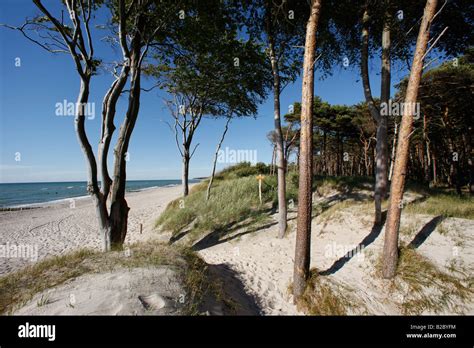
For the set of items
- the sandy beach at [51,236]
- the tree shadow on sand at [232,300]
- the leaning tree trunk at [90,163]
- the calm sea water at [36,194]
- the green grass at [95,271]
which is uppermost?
the leaning tree trunk at [90,163]

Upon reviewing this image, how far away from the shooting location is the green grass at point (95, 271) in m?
3.12

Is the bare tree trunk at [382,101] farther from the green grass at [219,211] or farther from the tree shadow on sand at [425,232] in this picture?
the green grass at [219,211]

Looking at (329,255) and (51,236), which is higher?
(329,255)

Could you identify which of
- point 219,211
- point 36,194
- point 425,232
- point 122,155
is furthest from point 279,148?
point 36,194

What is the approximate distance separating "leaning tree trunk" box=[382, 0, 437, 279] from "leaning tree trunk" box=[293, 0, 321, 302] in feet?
6.49

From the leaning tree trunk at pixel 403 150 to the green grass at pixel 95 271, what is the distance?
413cm

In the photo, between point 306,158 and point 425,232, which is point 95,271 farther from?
point 425,232

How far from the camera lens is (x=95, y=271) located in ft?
12.2

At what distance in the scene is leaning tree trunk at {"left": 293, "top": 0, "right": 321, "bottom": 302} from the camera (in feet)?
13.7

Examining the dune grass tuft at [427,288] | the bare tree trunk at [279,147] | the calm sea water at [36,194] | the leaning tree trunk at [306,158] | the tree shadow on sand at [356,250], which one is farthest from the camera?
the calm sea water at [36,194]

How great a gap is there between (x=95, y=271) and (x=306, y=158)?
4913 mm
